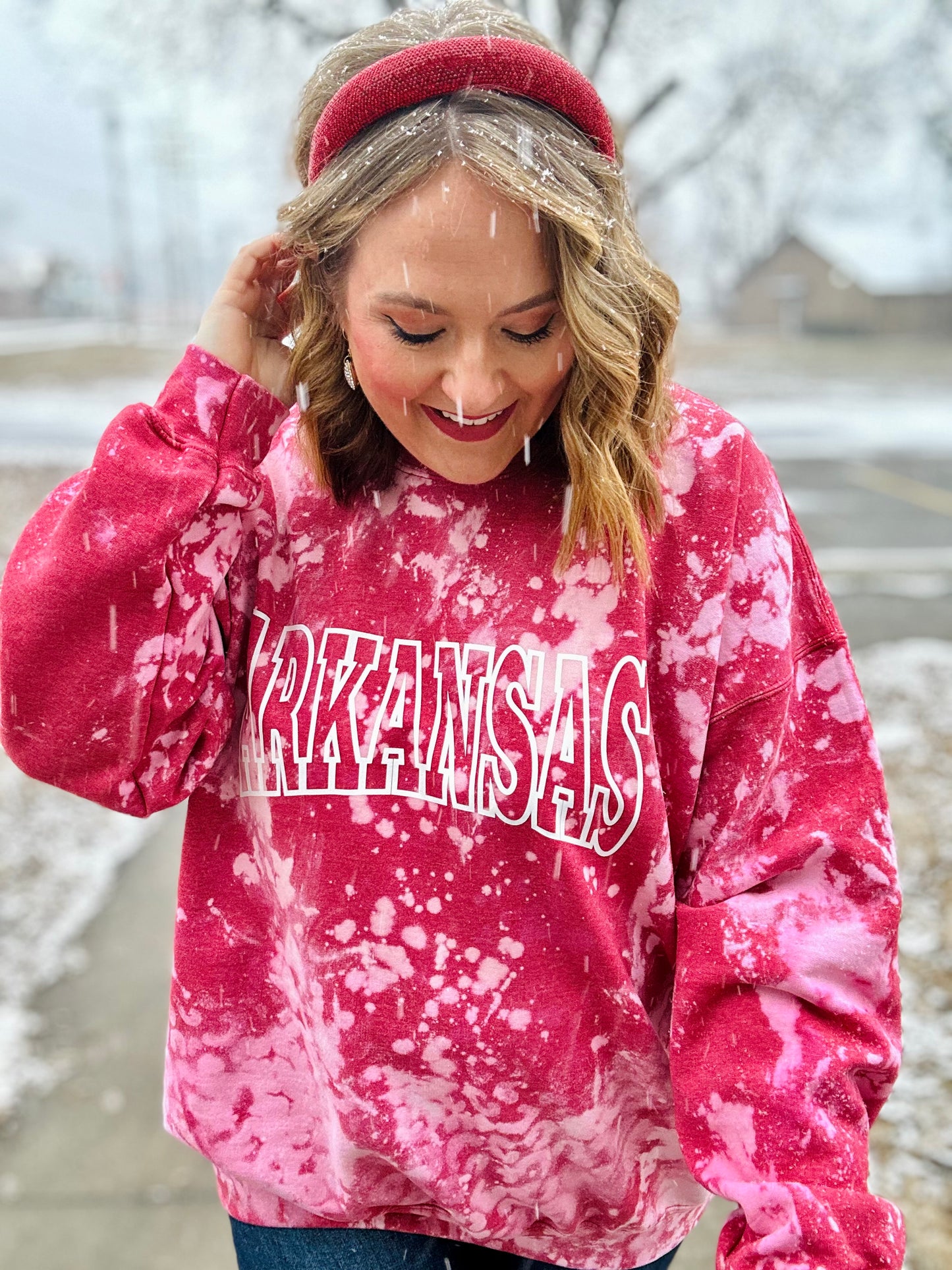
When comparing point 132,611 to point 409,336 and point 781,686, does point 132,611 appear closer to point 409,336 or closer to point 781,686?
point 409,336

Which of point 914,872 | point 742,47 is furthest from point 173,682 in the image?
point 742,47

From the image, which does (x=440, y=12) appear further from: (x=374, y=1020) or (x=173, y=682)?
(x=374, y=1020)

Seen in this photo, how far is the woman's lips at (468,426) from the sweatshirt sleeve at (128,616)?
0.23 metres

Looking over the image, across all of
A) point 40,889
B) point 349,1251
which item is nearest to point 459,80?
point 349,1251

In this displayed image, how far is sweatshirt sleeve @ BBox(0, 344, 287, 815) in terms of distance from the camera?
1.18 m

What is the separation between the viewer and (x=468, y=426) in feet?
3.82

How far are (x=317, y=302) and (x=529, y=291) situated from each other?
0.29 m

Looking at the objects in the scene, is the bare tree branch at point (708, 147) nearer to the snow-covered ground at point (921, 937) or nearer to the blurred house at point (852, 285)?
the snow-covered ground at point (921, 937)

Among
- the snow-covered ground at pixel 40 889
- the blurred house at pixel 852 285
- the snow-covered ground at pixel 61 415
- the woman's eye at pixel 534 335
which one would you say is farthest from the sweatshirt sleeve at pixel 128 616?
the blurred house at pixel 852 285

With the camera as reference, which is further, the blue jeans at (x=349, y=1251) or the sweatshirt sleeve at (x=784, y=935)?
the blue jeans at (x=349, y=1251)

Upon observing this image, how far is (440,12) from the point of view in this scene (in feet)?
3.91

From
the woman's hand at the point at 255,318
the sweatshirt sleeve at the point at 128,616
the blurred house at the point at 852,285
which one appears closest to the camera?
the sweatshirt sleeve at the point at 128,616

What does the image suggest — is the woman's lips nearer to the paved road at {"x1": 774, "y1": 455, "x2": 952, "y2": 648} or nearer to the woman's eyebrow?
the woman's eyebrow

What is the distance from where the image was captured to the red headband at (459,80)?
1087mm
